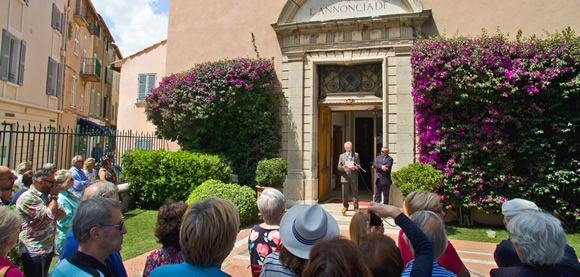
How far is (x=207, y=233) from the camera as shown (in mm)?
1885

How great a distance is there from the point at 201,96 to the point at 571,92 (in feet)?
27.6

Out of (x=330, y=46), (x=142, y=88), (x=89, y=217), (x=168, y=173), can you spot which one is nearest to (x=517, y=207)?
(x=89, y=217)

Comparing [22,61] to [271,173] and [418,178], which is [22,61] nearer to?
[271,173]

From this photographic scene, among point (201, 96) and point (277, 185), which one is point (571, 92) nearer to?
point (277, 185)

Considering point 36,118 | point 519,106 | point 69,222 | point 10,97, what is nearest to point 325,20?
point 519,106

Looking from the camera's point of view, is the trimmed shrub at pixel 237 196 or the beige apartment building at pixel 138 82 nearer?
the trimmed shrub at pixel 237 196

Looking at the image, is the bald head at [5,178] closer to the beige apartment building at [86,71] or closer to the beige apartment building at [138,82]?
the beige apartment building at [138,82]

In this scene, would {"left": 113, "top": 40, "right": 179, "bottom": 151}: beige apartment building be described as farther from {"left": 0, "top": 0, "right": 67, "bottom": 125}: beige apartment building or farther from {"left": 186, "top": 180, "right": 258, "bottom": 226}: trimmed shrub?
{"left": 186, "top": 180, "right": 258, "bottom": 226}: trimmed shrub

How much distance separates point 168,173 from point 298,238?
7.59m

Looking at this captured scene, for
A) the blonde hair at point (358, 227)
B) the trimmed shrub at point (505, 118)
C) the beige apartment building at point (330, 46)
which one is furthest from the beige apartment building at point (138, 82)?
the blonde hair at point (358, 227)

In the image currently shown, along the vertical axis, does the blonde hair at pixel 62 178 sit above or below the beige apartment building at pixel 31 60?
below

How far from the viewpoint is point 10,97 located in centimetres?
1238

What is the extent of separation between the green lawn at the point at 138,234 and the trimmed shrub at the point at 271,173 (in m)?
2.70

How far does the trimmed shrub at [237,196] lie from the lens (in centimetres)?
695
